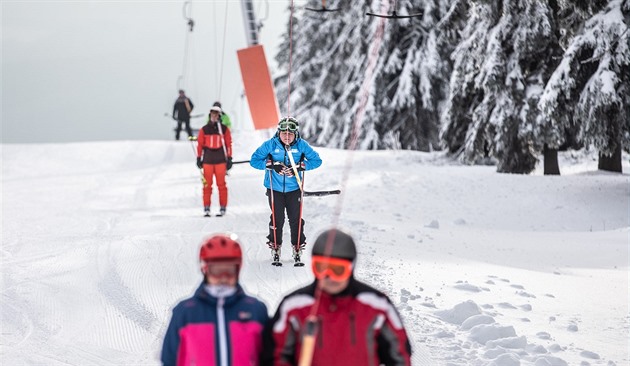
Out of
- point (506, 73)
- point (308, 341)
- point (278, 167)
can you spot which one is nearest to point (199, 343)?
point (308, 341)

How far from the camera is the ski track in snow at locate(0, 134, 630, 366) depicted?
20.9 feet

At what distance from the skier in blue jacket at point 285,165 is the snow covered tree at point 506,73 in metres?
10.3

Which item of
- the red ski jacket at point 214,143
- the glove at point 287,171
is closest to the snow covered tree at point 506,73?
the red ski jacket at point 214,143

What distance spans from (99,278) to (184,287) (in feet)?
4.10

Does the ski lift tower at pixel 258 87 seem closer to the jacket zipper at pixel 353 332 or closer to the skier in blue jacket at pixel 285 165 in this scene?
the skier in blue jacket at pixel 285 165

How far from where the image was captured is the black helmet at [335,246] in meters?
2.88

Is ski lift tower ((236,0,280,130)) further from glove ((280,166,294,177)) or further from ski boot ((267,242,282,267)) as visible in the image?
glove ((280,166,294,177))

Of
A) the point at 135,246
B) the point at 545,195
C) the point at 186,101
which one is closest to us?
the point at 135,246

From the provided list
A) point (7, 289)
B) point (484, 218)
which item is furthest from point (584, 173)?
point (7, 289)

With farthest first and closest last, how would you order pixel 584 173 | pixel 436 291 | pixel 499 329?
pixel 584 173 → pixel 436 291 → pixel 499 329

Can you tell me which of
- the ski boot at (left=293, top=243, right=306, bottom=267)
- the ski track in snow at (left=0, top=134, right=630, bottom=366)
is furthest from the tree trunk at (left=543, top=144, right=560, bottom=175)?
the ski boot at (left=293, top=243, right=306, bottom=267)

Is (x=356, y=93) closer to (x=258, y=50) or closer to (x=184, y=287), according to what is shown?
(x=258, y=50)

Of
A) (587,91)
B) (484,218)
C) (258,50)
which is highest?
(258,50)

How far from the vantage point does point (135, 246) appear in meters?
10.6
